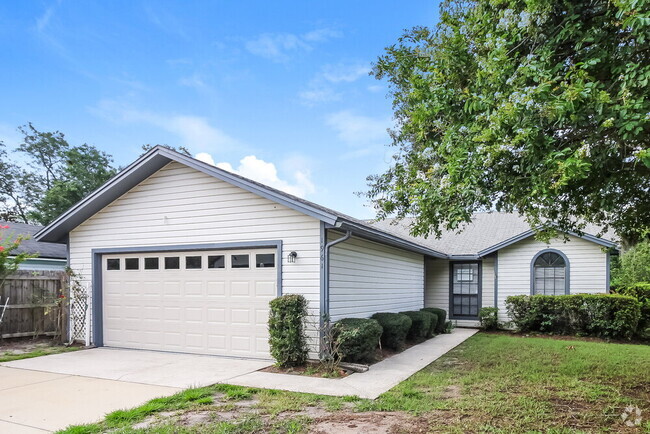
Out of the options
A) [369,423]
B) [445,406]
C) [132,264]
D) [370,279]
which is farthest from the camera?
[370,279]

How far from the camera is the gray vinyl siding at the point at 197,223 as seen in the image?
7887mm

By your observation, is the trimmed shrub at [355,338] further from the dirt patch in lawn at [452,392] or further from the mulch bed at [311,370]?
the dirt patch in lawn at [452,392]

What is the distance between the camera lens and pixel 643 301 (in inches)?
482

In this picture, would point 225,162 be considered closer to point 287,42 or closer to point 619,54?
point 287,42

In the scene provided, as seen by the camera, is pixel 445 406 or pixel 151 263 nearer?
pixel 445 406

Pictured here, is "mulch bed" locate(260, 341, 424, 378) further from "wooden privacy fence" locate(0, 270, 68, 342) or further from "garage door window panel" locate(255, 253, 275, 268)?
"wooden privacy fence" locate(0, 270, 68, 342)

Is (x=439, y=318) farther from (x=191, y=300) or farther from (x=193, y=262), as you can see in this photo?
(x=193, y=262)

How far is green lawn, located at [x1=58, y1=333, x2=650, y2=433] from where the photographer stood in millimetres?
4562

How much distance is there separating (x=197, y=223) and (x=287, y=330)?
10.1 feet

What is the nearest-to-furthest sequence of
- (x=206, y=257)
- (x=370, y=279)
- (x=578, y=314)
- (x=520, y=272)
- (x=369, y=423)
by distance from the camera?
1. (x=369, y=423)
2. (x=206, y=257)
3. (x=370, y=279)
4. (x=578, y=314)
5. (x=520, y=272)

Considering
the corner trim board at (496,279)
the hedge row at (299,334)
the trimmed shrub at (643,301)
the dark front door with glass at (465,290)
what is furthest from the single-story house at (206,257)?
the trimmed shrub at (643,301)

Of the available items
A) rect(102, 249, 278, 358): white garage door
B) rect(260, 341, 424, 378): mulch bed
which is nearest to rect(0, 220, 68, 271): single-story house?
rect(102, 249, 278, 358): white garage door

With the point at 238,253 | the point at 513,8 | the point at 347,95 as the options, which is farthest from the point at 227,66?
the point at 513,8

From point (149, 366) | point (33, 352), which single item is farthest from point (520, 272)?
point (33, 352)
